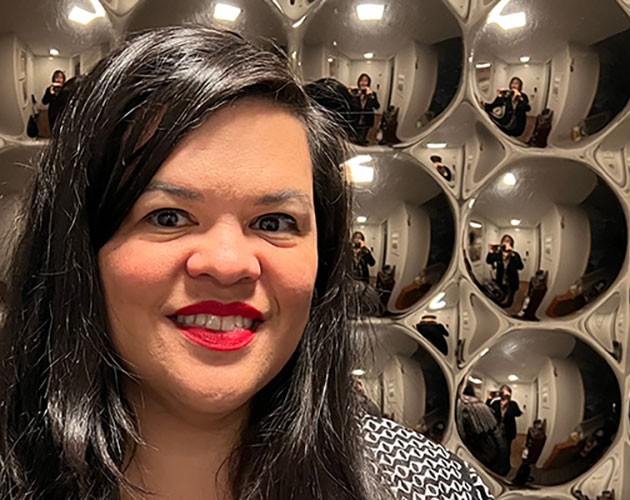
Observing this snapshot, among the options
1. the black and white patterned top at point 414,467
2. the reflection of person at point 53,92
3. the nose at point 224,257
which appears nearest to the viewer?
the nose at point 224,257

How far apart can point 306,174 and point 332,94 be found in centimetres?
37

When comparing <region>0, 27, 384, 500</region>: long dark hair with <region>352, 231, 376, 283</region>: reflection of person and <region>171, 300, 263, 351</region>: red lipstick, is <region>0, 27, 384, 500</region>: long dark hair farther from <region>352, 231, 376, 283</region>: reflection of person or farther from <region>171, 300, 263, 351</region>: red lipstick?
<region>352, 231, 376, 283</region>: reflection of person

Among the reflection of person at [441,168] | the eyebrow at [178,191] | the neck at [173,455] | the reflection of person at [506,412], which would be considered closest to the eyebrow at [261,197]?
the eyebrow at [178,191]

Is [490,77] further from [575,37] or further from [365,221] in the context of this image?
[365,221]

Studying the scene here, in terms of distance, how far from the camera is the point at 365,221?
1.11 meters

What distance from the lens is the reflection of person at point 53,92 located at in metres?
1.07

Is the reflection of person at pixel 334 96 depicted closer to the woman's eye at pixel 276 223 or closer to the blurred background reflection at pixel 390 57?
the blurred background reflection at pixel 390 57

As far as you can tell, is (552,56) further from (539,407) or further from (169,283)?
(169,283)

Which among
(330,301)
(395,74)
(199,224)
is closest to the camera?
(199,224)

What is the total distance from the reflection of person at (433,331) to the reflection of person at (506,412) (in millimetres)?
90

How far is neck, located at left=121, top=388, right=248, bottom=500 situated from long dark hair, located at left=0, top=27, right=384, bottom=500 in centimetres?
1

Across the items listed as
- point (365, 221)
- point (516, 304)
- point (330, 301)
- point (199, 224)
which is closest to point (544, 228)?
point (516, 304)

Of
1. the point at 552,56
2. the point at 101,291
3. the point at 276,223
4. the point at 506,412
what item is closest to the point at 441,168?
the point at 552,56

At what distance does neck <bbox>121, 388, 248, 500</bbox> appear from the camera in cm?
76
